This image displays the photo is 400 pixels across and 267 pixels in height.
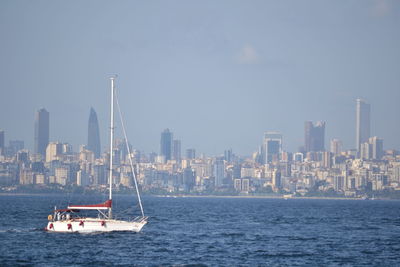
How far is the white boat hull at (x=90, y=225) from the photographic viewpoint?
78.1 meters

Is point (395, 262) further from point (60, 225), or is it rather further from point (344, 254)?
point (60, 225)

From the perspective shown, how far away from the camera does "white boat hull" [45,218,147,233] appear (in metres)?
78.1

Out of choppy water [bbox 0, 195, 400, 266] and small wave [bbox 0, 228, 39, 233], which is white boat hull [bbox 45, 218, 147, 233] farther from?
small wave [bbox 0, 228, 39, 233]

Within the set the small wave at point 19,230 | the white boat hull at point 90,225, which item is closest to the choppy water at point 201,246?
the small wave at point 19,230

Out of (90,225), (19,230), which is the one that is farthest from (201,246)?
(19,230)

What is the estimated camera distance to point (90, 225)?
7806 centimetres

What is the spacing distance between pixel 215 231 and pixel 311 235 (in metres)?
11.0

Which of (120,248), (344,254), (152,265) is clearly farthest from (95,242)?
(344,254)

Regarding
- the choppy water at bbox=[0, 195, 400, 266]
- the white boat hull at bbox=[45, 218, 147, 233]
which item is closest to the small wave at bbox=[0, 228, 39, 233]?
the choppy water at bbox=[0, 195, 400, 266]

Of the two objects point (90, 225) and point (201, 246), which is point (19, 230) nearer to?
point (90, 225)

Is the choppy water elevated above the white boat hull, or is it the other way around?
the white boat hull

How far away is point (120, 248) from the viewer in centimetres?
6900

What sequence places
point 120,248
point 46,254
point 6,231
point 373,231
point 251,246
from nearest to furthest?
point 46,254 → point 120,248 → point 251,246 → point 6,231 → point 373,231

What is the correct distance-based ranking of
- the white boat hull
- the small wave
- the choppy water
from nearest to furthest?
1. the choppy water
2. the white boat hull
3. the small wave
